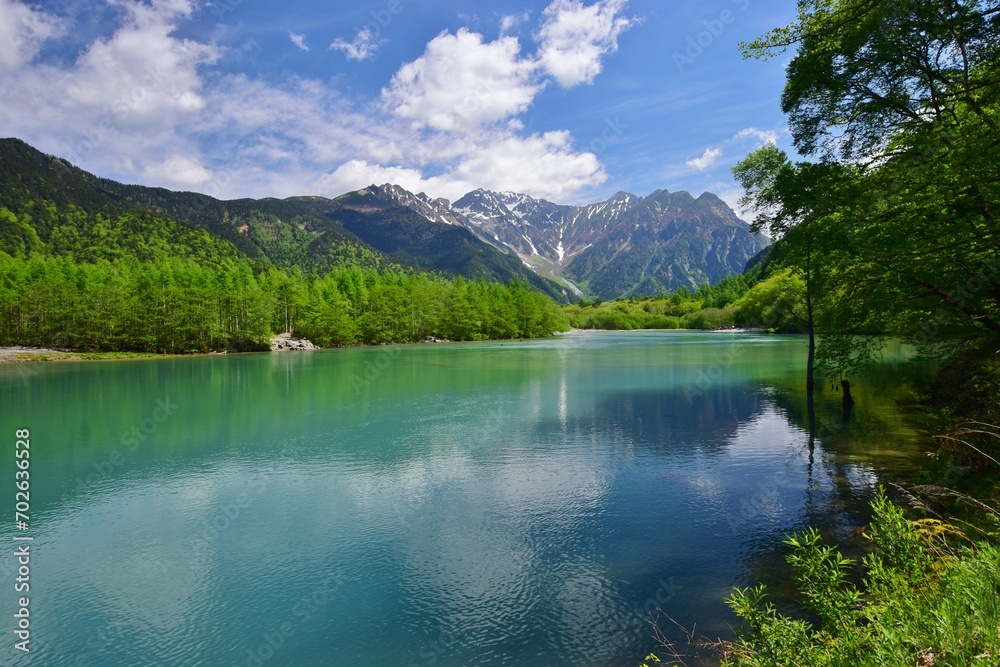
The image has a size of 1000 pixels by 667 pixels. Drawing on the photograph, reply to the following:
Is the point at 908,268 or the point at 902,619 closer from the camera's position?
the point at 902,619

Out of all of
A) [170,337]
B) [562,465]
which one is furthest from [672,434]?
[170,337]

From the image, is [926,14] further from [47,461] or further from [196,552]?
[47,461]

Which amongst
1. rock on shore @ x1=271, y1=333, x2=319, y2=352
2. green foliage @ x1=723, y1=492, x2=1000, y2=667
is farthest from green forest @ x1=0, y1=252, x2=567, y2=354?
green foliage @ x1=723, y1=492, x2=1000, y2=667

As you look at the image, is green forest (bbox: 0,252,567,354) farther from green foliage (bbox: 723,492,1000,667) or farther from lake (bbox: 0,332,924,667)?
green foliage (bbox: 723,492,1000,667)

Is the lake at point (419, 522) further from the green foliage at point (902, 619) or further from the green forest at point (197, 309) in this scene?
the green forest at point (197, 309)

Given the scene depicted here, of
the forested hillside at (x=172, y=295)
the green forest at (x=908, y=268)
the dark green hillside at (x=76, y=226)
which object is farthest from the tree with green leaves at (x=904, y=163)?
the dark green hillside at (x=76, y=226)

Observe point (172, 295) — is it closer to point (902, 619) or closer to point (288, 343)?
point (288, 343)

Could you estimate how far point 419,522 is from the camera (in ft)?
42.7

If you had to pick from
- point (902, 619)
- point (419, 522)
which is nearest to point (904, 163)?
point (902, 619)

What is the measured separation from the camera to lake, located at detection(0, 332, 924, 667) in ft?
27.8

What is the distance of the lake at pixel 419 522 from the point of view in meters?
8.46

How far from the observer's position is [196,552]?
38.0 ft

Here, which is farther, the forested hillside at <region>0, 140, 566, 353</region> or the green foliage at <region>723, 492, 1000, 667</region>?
the forested hillside at <region>0, 140, 566, 353</region>

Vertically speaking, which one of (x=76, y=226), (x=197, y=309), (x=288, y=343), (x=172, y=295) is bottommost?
(x=288, y=343)
